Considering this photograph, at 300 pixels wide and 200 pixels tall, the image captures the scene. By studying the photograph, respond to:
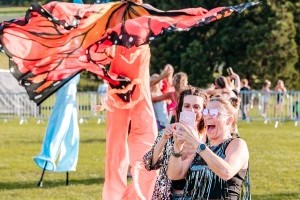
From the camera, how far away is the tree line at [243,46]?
40.2 metres

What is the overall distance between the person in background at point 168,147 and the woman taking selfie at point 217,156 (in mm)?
243

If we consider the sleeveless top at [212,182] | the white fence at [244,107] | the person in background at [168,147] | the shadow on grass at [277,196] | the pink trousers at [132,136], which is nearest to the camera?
the sleeveless top at [212,182]

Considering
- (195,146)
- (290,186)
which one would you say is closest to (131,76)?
(195,146)

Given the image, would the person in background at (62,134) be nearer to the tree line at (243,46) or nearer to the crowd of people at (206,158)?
the crowd of people at (206,158)

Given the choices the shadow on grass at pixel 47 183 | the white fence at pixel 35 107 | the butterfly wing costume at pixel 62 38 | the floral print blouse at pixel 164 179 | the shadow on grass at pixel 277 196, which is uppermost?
the butterfly wing costume at pixel 62 38

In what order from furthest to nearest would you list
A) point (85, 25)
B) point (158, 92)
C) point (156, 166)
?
point (158, 92), point (85, 25), point (156, 166)

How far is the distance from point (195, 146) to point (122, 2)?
3.11m

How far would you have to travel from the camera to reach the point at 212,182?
5.43 m

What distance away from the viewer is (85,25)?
777cm

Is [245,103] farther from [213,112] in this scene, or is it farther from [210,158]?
[210,158]

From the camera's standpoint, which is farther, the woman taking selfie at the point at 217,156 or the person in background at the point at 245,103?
the person in background at the point at 245,103

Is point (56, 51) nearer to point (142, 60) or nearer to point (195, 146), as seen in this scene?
point (142, 60)

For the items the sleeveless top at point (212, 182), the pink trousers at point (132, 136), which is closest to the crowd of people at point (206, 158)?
the sleeveless top at point (212, 182)

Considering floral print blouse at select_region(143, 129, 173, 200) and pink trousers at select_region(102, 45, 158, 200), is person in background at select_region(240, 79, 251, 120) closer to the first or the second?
pink trousers at select_region(102, 45, 158, 200)
